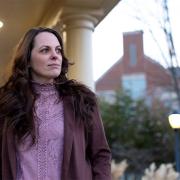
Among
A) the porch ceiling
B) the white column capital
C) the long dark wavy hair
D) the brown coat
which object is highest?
the porch ceiling

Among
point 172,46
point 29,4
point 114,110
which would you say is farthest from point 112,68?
point 29,4

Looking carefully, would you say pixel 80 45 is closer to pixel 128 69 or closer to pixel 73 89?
pixel 73 89

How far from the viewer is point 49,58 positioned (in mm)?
1654

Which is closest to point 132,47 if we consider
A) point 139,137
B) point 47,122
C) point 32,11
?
point 139,137

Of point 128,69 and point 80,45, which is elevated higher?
point 128,69

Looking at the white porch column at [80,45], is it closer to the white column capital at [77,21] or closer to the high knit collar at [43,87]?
the white column capital at [77,21]

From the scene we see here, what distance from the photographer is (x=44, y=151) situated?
5.16ft

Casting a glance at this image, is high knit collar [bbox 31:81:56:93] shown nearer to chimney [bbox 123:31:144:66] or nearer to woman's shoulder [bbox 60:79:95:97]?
woman's shoulder [bbox 60:79:95:97]

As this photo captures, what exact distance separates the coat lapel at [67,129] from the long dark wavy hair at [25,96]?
2 centimetres

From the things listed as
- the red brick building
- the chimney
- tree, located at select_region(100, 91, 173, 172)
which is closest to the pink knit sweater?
tree, located at select_region(100, 91, 173, 172)

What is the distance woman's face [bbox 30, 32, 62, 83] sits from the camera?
1651 millimetres

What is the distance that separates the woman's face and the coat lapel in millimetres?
99

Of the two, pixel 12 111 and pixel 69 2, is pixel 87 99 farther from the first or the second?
pixel 69 2

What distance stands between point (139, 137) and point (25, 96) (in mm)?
18650
